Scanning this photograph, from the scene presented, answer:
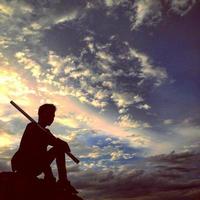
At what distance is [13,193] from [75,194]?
7.02 ft

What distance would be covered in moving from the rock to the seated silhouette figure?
203mm

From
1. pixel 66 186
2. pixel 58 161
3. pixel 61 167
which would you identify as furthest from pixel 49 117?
pixel 66 186

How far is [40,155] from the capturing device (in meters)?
10.0

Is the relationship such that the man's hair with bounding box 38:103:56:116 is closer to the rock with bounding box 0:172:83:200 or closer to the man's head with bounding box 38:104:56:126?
the man's head with bounding box 38:104:56:126

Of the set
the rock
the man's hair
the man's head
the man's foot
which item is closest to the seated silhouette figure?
the man's foot

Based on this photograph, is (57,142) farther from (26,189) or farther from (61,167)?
(26,189)

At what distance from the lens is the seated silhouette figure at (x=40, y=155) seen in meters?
9.79

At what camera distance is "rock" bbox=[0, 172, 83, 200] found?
1013 cm

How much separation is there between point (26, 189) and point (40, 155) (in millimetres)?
1307

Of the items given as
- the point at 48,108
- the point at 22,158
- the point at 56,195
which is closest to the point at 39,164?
the point at 22,158

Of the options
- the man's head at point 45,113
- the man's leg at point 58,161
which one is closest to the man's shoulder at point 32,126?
the man's head at point 45,113

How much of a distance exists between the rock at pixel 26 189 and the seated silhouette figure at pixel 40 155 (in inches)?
8.0

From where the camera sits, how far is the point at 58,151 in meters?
9.90

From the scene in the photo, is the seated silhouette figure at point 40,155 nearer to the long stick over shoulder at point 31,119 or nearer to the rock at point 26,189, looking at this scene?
the long stick over shoulder at point 31,119
